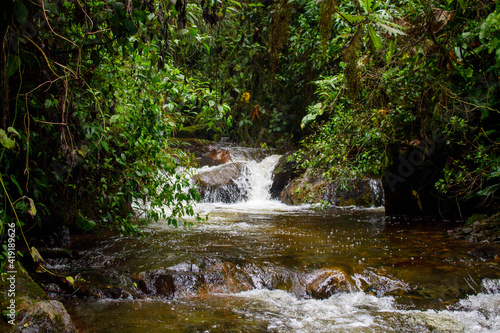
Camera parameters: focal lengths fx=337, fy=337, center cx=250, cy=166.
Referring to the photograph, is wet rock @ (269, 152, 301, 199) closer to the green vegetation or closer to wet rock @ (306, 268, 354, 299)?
the green vegetation

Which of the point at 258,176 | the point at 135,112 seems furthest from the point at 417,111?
the point at 258,176

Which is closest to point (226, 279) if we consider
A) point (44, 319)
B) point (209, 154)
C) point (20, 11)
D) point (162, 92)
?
point (44, 319)

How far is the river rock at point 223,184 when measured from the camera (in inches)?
424

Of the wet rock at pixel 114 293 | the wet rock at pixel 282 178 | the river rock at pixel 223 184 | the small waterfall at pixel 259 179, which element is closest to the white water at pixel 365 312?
the wet rock at pixel 114 293

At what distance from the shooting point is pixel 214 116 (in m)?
3.47

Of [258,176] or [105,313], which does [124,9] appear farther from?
[258,176]

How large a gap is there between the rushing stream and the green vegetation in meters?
0.56

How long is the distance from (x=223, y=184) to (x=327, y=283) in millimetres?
7796

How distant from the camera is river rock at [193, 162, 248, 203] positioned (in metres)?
10.8

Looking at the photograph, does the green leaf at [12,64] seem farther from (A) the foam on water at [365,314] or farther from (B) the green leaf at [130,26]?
(A) the foam on water at [365,314]

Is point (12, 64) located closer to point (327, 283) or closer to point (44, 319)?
point (44, 319)

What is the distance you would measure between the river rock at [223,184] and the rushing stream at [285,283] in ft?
17.7

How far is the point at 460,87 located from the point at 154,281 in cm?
468

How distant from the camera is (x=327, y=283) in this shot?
3473 mm
